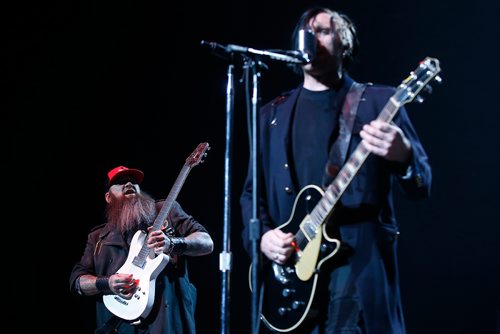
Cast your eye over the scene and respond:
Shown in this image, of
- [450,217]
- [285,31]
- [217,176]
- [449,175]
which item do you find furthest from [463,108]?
[217,176]

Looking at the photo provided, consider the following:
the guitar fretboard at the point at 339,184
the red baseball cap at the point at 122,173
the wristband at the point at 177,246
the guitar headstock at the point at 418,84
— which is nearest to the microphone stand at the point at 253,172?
the guitar fretboard at the point at 339,184

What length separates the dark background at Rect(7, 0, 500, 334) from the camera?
531 cm

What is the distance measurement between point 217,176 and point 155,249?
1.73 meters

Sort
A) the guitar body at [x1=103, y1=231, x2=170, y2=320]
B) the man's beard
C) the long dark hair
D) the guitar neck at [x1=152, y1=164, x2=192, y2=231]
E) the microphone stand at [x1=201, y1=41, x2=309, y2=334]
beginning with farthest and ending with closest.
Result: the man's beard < the guitar neck at [x1=152, y1=164, x2=192, y2=231] < the guitar body at [x1=103, y1=231, x2=170, y2=320] < the long dark hair < the microphone stand at [x1=201, y1=41, x2=309, y2=334]

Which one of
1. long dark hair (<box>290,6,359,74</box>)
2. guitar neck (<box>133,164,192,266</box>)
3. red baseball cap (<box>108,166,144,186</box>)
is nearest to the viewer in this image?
long dark hair (<box>290,6,359,74</box>)

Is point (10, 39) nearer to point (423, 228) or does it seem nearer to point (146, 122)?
point (146, 122)

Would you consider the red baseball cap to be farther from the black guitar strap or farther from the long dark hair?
the long dark hair

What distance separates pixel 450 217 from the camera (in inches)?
209

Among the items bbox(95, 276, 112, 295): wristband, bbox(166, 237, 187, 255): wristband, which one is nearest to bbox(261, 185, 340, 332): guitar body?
bbox(166, 237, 187, 255): wristband

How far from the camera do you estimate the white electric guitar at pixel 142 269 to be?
14.8 ft

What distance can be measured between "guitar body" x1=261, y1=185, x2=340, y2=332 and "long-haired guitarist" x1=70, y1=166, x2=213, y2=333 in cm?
203

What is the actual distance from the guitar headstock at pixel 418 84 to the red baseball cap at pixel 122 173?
10.8 ft

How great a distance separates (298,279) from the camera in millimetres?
2506

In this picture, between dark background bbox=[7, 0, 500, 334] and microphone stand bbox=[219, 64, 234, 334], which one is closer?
microphone stand bbox=[219, 64, 234, 334]
